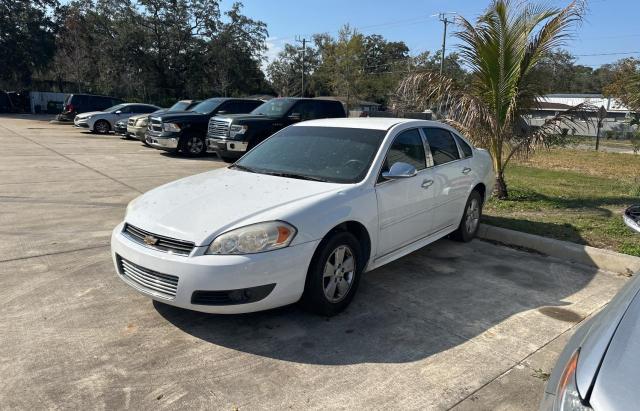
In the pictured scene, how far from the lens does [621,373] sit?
174cm

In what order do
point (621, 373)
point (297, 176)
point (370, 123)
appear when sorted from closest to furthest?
1. point (621, 373)
2. point (297, 176)
3. point (370, 123)

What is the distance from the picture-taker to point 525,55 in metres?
8.17

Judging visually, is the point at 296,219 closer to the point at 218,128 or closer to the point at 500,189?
the point at 500,189

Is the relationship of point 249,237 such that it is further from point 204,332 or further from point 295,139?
point 295,139

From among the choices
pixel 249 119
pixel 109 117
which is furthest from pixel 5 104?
pixel 249 119

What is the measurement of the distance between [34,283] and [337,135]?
3.21m

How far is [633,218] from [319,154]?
2.67 meters

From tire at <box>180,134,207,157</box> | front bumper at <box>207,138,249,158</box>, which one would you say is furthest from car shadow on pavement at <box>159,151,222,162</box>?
front bumper at <box>207,138,249,158</box>

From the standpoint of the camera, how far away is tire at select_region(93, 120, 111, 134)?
2230 centimetres

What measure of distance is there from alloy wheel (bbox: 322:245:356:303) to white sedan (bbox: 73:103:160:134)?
67.5 ft

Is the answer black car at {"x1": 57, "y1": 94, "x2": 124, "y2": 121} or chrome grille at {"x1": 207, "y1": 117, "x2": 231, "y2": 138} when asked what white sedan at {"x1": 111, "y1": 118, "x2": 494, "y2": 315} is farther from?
black car at {"x1": 57, "y1": 94, "x2": 124, "y2": 121}

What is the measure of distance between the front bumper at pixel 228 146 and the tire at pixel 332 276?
28.5 feet

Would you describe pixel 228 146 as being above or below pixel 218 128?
below

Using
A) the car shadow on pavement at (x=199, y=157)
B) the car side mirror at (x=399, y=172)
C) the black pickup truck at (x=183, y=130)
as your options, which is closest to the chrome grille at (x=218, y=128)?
the car shadow on pavement at (x=199, y=157)
